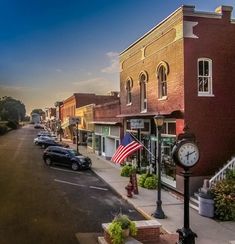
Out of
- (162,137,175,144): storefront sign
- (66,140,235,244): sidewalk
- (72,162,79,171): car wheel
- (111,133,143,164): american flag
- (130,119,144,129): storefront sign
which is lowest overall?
(66,140,235,244): sidewalk

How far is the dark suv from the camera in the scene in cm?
3008

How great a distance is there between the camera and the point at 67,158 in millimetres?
30859

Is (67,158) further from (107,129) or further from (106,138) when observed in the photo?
(106,138)

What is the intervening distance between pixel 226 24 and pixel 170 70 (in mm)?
3777

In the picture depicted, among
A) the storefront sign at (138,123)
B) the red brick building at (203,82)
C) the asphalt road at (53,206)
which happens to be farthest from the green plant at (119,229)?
the storefront sign at (138,123)

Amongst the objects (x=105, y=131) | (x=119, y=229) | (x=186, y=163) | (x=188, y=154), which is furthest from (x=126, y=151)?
(x=105, y=131)

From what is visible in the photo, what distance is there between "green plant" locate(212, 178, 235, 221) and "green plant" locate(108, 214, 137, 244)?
554 cm

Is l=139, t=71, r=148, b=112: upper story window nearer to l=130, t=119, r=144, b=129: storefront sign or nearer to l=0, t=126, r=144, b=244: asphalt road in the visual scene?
l=130, t=119, r=144, b=129: storefront sign

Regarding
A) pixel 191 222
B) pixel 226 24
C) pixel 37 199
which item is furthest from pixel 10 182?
pixel 226 24

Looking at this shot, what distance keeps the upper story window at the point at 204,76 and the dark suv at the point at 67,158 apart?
14162 mm

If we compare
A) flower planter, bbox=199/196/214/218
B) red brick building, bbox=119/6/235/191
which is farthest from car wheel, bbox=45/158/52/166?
flower planter, bbox=199/196/214/218

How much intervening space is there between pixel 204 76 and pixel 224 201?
6976 millimetres

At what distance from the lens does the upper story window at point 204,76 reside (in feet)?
62.2

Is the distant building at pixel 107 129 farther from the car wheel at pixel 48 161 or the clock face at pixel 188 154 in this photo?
the clock face at pixel 188 154
